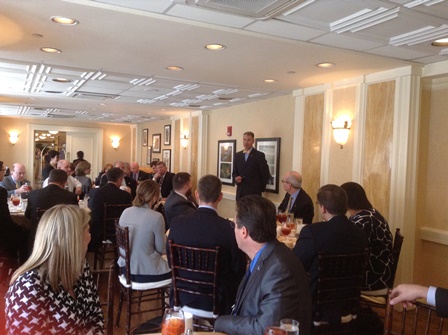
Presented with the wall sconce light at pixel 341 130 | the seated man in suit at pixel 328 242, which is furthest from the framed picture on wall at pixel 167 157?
the seated man in suit at pixel 328 242

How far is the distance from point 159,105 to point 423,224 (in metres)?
5.98

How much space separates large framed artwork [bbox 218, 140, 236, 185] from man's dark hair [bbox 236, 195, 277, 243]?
609 cm

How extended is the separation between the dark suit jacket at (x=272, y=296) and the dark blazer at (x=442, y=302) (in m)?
0.56

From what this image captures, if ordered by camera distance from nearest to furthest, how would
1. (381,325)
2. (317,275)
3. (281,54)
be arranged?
1. (317,275)
2. (381,325)
3. (281,54)

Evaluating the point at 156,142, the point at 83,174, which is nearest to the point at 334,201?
the point at 83,174

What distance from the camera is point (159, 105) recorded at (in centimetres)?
895

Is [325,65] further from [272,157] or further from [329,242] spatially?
[272,157]

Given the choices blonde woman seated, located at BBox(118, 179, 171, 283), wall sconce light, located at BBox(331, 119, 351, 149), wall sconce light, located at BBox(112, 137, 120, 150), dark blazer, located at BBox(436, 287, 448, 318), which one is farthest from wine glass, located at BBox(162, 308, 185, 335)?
wall sconce light, located at BBox(112, 137, 120, 150)

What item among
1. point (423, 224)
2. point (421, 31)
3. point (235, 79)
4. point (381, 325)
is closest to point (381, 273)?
point (381, 325)

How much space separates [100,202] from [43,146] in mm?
11519

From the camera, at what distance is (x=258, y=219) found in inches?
80.1

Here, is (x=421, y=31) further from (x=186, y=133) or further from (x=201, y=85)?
(x=186, y=133)

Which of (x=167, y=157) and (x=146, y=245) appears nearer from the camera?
(x=146, y=245)

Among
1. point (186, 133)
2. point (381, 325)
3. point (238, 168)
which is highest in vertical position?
point (186, 133)
